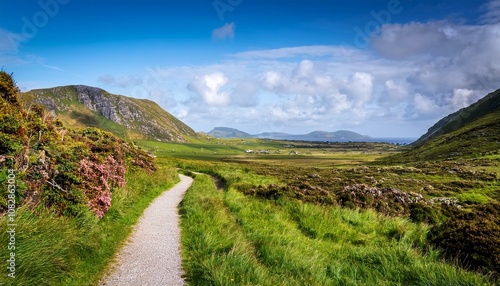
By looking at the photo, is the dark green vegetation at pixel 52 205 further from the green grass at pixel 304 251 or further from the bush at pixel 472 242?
the bush at pixel 472 242

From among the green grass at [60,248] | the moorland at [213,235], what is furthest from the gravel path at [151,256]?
the green grass at [60,248]

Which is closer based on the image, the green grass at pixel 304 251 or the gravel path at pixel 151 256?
the green grass at pixel 304 251

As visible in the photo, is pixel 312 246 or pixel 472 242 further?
pixel 312 246

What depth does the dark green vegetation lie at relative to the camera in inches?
274

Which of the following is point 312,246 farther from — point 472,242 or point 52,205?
point 52,205

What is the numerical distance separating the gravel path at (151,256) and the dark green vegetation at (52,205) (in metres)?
0.45

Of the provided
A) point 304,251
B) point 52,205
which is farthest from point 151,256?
point 304,251

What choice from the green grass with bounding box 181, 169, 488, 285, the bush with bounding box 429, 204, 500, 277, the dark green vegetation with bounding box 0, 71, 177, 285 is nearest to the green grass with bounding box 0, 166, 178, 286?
the dark green vegetation with bounding box 0, 71, 177, 285

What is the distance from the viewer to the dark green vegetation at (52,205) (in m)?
6.96

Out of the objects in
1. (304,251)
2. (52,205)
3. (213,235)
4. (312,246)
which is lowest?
(312,246)

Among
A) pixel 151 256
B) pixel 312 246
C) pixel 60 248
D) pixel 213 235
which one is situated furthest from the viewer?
pixel 312 246

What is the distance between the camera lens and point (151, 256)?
9836 mm

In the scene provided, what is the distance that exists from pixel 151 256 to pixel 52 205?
149 inches

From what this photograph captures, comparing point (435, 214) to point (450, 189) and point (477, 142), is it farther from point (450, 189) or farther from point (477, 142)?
point (477, 142)
